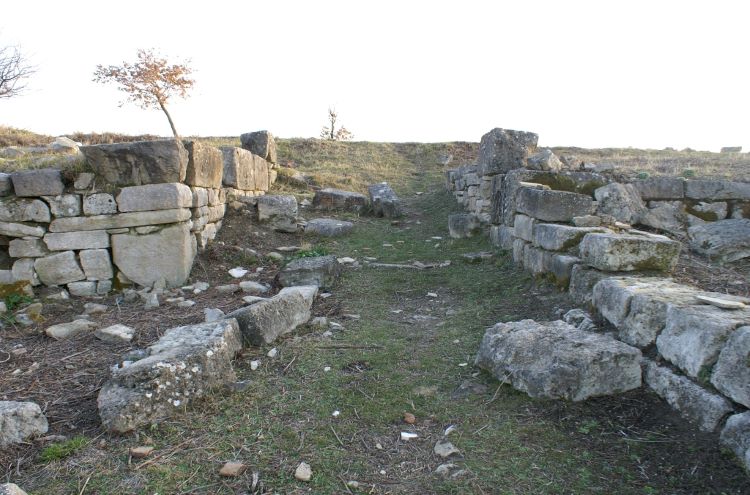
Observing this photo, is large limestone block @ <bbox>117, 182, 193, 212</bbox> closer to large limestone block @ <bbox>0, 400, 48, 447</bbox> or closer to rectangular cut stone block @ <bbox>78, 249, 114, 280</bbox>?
rectangular cut stone block @ <bbox>78, 249, 114, 280</bbox>

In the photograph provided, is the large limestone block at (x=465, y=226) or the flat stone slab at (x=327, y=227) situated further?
the large limestone block at (x=465, y=226)

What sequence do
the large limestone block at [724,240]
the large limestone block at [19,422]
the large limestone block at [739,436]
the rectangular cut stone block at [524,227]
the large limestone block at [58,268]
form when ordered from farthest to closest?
the rectangular cut stone block at [524,227], the large limestone block at [58,268], the large limestone block at [724,240], the large limestone block at [19,422], the large limestone block at [739,436]

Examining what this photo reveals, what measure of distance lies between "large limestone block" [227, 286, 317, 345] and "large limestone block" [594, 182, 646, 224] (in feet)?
16.0

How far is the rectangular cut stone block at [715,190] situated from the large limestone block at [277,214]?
724 cm

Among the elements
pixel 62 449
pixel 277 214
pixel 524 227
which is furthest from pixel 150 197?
pixel 524 227

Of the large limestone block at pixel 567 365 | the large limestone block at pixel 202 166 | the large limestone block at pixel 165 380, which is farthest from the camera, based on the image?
the large limestone block at pixel 202 166

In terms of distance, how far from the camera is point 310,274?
Result: 242 inches

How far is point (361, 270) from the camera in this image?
7109mm

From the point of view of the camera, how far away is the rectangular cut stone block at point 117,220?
5.96m

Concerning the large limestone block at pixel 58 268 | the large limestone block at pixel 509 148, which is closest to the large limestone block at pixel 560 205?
the large limestone block at pixel 509 148

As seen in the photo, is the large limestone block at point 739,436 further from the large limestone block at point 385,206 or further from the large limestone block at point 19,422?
the large limestone block at point 385,206

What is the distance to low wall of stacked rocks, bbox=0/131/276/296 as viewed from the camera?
5910 mm

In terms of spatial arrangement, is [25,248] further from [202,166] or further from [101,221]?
[202,166]

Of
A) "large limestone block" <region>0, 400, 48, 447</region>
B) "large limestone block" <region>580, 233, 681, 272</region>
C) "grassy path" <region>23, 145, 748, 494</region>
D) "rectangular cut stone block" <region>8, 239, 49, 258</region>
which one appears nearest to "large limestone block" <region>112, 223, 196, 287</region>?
"rectangular cut stone block" <region>8, 239, 49, 258</region>
